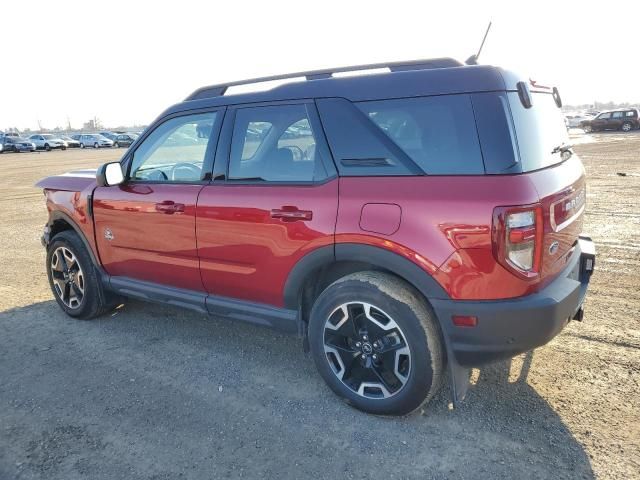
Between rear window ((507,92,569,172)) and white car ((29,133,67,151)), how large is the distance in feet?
173

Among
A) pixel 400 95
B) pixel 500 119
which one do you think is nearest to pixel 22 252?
pixel 400 95

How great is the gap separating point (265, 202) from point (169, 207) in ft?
2.92

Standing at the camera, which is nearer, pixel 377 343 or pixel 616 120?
pixel 377 343

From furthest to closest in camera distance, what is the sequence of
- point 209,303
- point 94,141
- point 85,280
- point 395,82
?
point 94,141
point 85,280
point 209,303
point 395,82

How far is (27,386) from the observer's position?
10.9ft

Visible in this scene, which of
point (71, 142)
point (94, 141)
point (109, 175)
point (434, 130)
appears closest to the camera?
point (434, 130)

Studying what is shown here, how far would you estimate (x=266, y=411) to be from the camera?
293 centimetres

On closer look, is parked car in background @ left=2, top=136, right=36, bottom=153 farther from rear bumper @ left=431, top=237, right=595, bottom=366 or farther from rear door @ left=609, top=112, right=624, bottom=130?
rear bumper @ left=431, top=237, right=595, bottom=366

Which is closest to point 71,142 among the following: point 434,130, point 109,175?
point 109,175

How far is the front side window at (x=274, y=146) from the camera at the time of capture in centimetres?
299

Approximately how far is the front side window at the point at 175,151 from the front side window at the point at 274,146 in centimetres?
29

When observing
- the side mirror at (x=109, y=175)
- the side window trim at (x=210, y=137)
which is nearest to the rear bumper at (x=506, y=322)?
the side window trim at (x=210, y=137)

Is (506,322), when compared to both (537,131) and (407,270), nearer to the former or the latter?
(407,270)

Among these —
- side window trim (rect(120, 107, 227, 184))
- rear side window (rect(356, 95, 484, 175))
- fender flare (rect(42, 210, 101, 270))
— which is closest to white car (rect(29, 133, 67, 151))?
fender flare (rect(42, 210, 101, 270))
